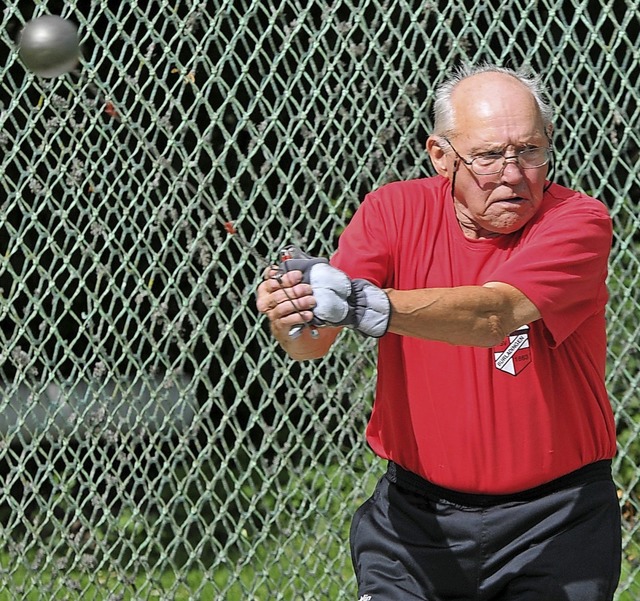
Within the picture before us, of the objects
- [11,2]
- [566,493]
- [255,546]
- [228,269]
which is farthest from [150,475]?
[566,493]

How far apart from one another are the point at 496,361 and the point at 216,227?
1745 mm

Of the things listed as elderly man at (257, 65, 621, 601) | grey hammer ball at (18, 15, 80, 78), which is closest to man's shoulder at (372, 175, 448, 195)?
elderly man at (257, 65, 621, 601)

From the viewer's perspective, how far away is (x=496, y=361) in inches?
107

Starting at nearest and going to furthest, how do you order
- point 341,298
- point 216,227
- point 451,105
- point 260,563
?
point 341,298, point 451,105, point 216,227, point 260,563

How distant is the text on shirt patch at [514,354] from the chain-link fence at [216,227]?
1.50 meters

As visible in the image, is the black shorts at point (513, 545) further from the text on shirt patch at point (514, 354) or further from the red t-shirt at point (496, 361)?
the text on shirt patch at point (514, 354)

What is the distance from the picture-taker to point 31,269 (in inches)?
166

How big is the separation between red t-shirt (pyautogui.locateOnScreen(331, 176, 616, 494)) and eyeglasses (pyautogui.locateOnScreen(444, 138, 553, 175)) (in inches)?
4.7

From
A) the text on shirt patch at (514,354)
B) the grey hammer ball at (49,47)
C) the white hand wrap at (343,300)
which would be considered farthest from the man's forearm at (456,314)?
the grey hammer ball at (49,47)

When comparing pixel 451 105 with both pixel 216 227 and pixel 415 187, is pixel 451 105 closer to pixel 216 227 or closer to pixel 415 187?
pixel 415 187

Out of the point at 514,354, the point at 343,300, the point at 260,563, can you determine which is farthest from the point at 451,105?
the point at 260,563

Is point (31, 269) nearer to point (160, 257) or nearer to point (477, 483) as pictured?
point (160, 257)

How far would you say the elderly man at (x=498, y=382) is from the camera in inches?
107

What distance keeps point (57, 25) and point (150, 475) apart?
2190mm
